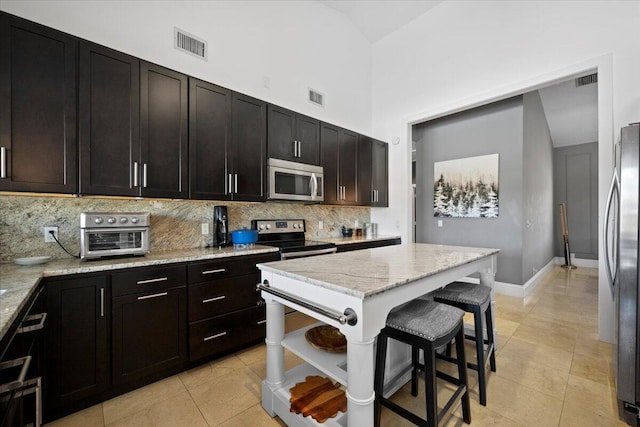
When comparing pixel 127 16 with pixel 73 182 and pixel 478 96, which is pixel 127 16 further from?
pixel 478 96

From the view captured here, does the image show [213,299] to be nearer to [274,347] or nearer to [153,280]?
[153,280]

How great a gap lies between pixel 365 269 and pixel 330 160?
7.68 feet

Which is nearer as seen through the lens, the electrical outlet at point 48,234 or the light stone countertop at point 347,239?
the electrical outlet at point 48,234

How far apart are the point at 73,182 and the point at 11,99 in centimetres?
56

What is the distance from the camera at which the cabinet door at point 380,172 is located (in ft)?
14.4

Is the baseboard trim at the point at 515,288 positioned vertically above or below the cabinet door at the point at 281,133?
below

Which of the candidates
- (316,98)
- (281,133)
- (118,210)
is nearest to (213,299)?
(118,210)

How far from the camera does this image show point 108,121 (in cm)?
199

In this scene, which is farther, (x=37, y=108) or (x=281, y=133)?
(x=281, y=133)

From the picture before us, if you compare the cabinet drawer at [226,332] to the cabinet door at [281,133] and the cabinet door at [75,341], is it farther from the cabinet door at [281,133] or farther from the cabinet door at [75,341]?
the cabinet door at [281,133]

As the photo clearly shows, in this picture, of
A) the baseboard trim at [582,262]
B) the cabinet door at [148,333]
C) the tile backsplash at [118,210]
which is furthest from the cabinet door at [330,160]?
the baseboard trim at [582,262]

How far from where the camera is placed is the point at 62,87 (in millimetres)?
1807

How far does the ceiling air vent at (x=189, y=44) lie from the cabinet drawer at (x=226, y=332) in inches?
106

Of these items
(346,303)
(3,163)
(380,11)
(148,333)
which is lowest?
(148,333)
